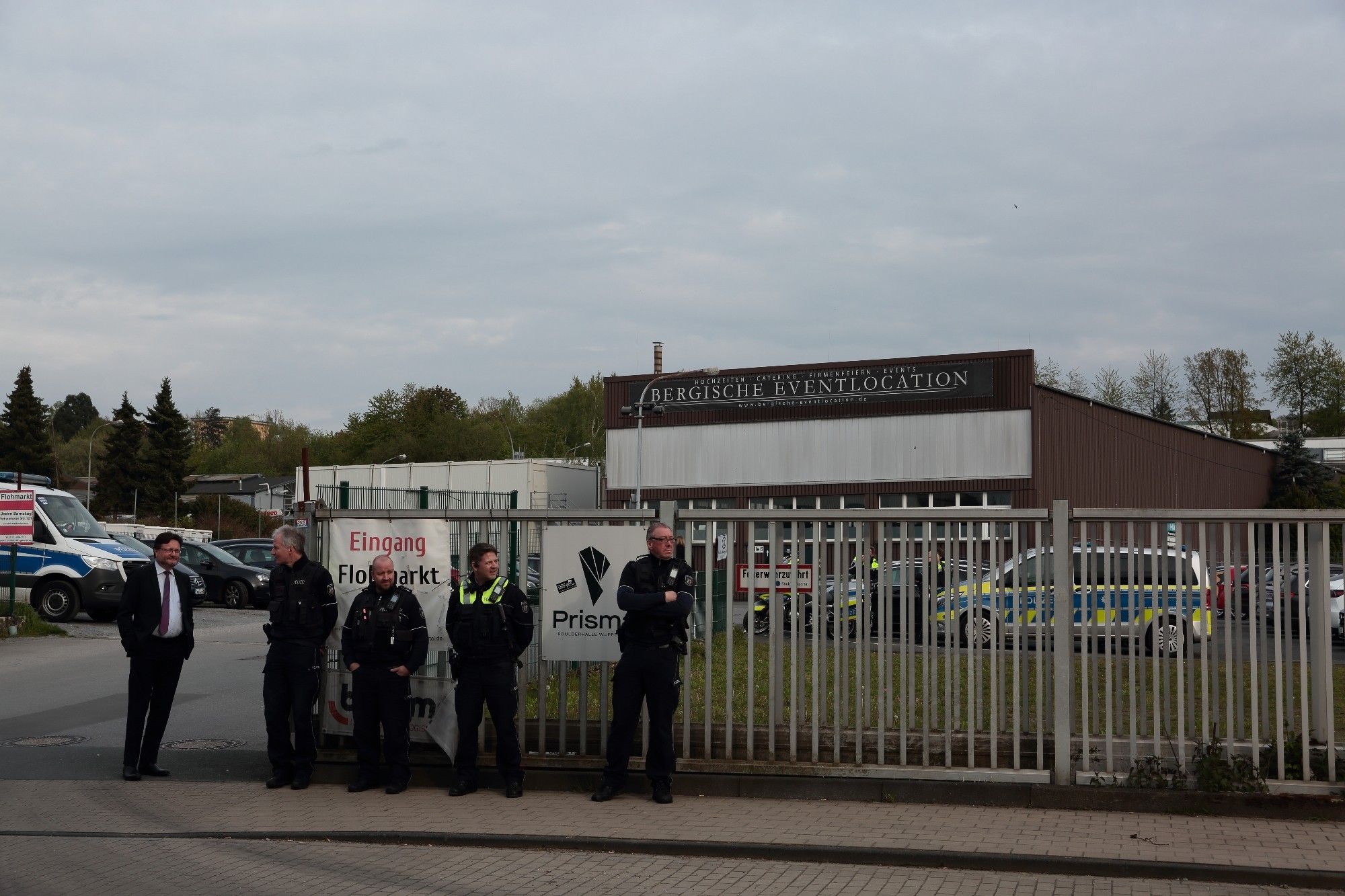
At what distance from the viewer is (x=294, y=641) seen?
31.3 ft

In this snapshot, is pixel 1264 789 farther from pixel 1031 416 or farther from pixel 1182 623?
pixel 1031 416

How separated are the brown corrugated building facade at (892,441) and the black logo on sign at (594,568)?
127 feet

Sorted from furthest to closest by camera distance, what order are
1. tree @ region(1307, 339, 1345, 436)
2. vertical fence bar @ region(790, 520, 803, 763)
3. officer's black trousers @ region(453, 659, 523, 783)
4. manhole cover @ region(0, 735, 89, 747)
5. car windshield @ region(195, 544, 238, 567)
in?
tree @ region(1307, 339, 1345, 436) → car windshield @ region(195, 544, 238, 567) → manhole cover @ region(0, 735, 89, 747) → officer's black trousers @ region(453, 659, 523, 783) → vertical fence bar @ region(790, 520, 803, 763)

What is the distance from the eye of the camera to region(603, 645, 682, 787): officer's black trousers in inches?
347

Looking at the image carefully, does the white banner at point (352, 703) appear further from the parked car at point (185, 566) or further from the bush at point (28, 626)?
the parked car at point (185, 566)

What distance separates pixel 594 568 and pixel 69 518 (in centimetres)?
1769

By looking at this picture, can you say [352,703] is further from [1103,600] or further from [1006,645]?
[1103,600]

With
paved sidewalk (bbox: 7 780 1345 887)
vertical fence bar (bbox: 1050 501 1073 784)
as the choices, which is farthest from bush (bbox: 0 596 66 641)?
vertical fence bar (bbox: 1050 501 1073 784)

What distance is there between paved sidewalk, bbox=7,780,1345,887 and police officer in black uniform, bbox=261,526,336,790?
0.40 metres

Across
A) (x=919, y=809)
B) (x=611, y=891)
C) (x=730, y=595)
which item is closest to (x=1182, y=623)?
(x=919, y=809)

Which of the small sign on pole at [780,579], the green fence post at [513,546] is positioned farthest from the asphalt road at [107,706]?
the small sign on pole at [780,579]

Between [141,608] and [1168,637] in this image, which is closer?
[1168,637]

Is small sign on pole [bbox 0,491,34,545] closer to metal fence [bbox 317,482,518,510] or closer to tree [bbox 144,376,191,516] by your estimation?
metal fence [bbox 317,482,518,510]

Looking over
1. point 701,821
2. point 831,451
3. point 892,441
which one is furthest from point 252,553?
point 892,441
